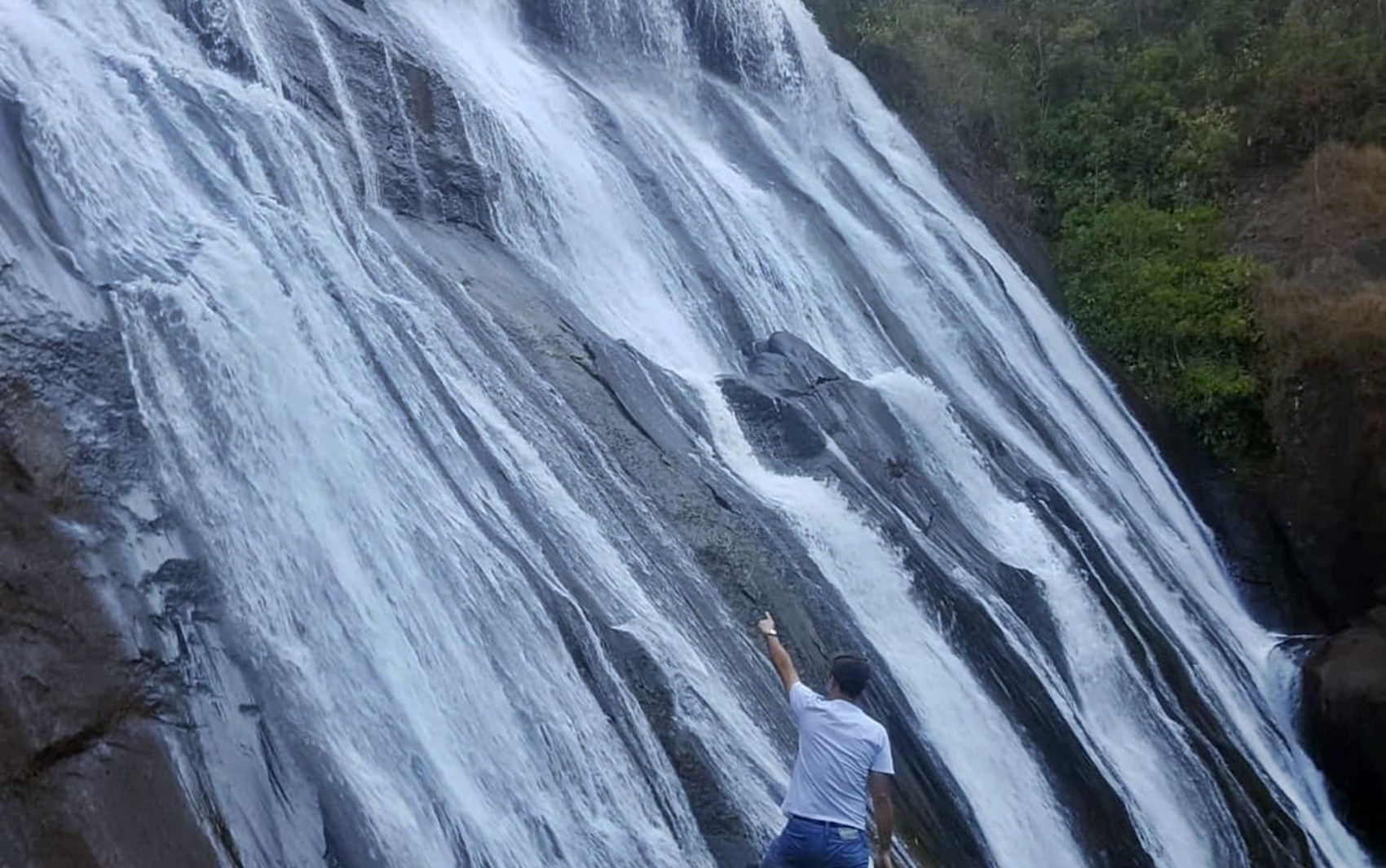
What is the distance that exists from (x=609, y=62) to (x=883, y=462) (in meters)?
7.48

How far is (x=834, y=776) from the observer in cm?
562

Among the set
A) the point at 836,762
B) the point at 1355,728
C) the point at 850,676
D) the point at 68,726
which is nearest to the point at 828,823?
the point at 836,762

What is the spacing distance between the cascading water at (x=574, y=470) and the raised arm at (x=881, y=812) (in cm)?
137

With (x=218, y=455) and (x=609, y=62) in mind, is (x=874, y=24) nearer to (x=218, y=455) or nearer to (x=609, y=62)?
(x=609, y=62)

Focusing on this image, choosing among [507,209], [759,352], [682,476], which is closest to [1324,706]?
[759,352]

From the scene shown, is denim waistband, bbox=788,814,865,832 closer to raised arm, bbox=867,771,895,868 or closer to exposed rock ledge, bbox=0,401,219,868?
raised arm, bbox=867,771,895,868

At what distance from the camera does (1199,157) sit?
20.2 metres

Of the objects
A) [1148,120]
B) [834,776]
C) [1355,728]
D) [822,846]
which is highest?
[834,776]

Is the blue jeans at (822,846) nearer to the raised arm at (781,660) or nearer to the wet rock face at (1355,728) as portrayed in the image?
the raised arm at (781,660)

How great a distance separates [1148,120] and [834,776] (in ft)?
58.8

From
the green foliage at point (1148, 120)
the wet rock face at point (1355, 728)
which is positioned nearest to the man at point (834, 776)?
the wet rock face at point (1355, 728)

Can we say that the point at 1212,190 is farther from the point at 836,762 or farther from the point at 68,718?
the point at 68,718

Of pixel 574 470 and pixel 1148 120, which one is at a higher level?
pixel 574 470

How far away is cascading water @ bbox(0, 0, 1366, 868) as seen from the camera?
7.09 meters
